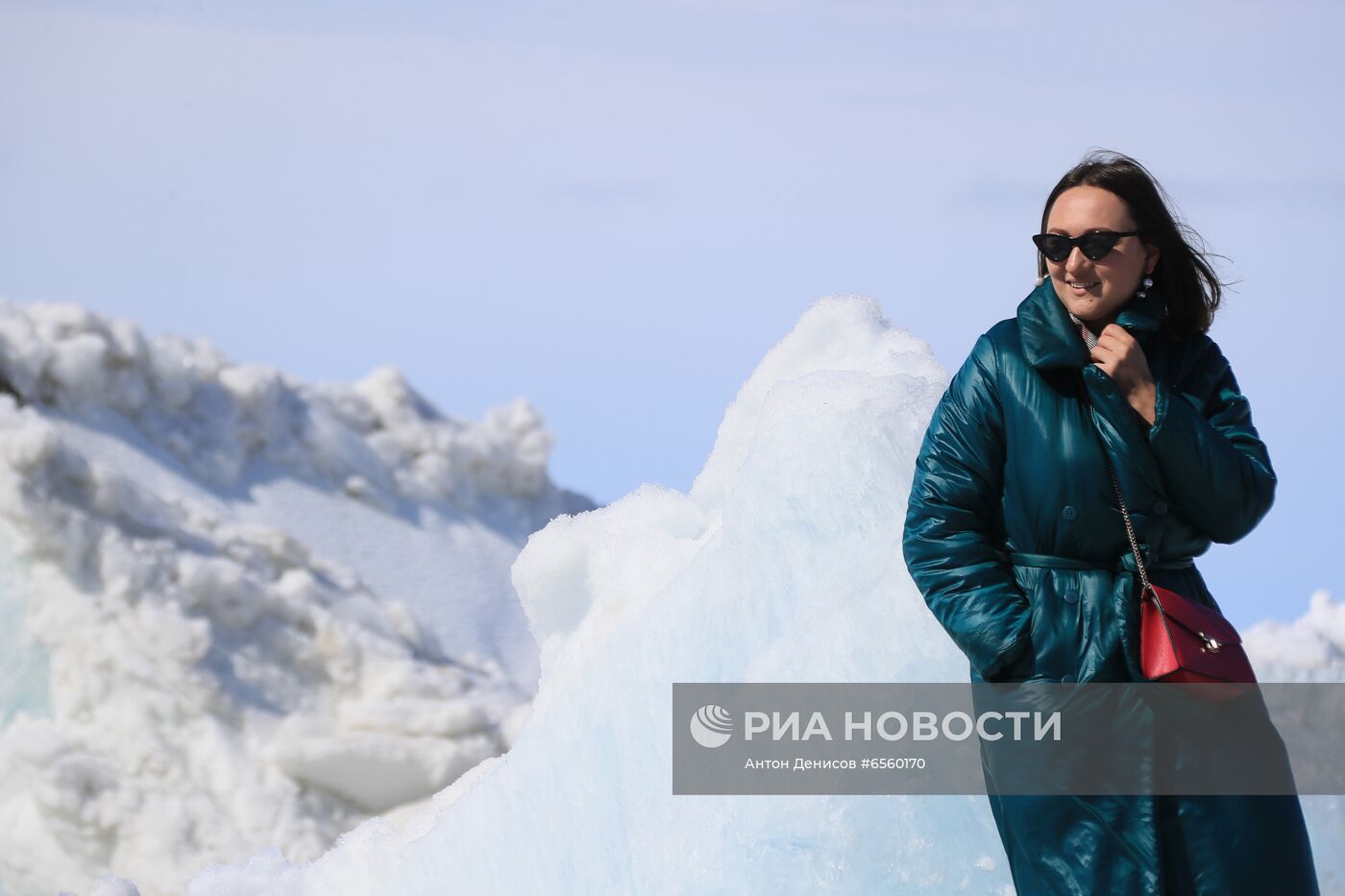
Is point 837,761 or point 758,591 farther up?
point 758,591

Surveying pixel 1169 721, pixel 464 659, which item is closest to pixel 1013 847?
pixel 1169 721

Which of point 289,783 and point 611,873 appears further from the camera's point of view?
point 289,783

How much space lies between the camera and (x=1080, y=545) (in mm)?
2422

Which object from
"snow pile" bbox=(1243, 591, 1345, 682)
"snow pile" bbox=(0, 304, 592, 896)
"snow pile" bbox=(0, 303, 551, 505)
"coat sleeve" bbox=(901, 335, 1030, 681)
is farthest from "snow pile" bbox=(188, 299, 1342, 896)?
"snow pile" bbox=(0, 303, 551, 505)

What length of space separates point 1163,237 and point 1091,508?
1.42 feet

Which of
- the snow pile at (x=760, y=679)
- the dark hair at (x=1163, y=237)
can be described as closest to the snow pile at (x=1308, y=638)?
the snow pile at (x=760, y=679)

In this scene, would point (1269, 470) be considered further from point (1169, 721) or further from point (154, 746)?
point (154, 746)

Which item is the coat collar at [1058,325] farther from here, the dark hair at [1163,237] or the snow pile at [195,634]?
the snow pile at [195,634]

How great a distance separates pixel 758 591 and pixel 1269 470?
3.69 ft

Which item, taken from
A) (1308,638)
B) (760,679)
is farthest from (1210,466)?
(1308,638)

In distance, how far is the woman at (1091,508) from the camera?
7.81 feet

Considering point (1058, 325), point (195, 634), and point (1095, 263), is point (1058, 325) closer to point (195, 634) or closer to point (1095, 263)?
point (1095, 263)

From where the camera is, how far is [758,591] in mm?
3324

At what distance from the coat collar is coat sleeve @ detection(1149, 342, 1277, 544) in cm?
10
